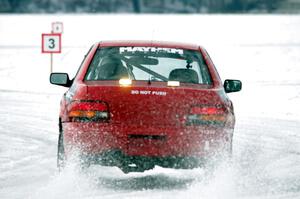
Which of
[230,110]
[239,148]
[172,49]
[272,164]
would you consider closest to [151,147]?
[230,110]

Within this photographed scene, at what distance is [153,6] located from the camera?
12775 centimetres

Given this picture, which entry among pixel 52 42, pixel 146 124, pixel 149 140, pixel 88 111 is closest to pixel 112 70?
pixel 88 111

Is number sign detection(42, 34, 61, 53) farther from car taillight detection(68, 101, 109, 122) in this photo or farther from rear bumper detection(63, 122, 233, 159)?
rear bumper detection(63, 122, 233, 159)

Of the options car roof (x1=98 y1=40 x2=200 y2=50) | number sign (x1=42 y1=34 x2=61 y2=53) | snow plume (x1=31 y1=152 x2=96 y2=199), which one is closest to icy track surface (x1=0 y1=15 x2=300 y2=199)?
snow plume (x1=31 y1=152 x2=96 y2=199)

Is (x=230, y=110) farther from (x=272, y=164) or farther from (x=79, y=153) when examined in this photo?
(x=272, y=164)

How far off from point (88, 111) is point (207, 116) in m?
1.08

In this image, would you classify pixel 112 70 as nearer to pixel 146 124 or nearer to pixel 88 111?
pixel 88 111

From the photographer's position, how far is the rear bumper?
8383mm

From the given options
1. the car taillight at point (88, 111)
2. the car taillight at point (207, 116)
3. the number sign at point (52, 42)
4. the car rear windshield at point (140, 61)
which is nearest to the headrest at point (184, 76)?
the car rear windshield at point (140, 61)

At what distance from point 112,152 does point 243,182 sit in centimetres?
158

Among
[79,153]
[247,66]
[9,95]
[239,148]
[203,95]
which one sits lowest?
[247,66]

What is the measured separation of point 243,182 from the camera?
9266 mm

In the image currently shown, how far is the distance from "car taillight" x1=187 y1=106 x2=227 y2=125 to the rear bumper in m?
0.06

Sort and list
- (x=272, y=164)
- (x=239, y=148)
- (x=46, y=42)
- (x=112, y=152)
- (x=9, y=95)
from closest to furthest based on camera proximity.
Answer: (x=112, y=152) < (x=272, y=164) < (x=239, y=148) < (x=9, y=95) < (x=46, y=42)
